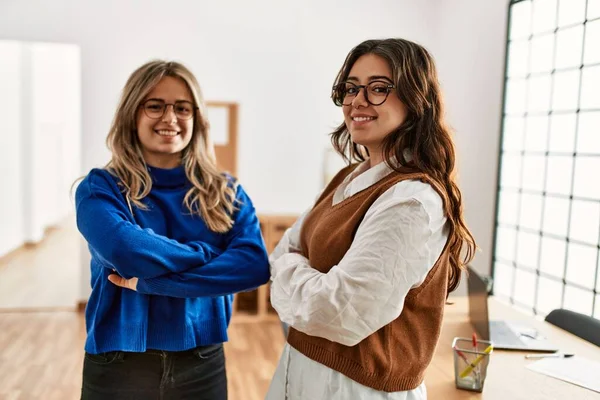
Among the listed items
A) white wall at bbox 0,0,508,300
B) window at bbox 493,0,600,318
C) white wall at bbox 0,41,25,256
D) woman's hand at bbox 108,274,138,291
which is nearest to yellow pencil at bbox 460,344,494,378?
woman's hand at bbox 108,274,138,291

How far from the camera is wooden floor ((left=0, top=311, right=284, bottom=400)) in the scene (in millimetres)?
3572

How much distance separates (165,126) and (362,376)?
959 millimetres

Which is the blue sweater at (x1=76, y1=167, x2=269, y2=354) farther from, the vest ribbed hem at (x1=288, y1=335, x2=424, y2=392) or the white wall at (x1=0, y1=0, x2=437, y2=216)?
the white wall at (x1=0, y1=0, x2=437, y2=216)

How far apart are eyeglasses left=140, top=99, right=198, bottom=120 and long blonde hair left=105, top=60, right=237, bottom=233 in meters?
0.03

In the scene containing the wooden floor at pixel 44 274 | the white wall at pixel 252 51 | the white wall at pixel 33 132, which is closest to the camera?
the white wall at pixel 252 51

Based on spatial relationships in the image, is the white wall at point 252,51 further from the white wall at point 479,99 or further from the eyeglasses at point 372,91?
the eyeglasses at point 372,91

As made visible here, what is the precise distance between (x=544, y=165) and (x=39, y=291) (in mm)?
4509

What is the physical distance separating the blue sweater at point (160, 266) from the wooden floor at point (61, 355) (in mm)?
1924

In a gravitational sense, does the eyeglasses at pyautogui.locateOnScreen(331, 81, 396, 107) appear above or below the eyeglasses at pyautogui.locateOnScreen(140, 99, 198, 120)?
above

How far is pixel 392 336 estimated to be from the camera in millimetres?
1357

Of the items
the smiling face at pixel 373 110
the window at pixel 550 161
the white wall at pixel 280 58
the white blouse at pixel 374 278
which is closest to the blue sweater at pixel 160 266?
the white blouse at pixel 374 278

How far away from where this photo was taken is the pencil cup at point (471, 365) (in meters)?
1.74

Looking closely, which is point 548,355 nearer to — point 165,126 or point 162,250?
point 162,250

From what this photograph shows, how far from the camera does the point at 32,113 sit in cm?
675
